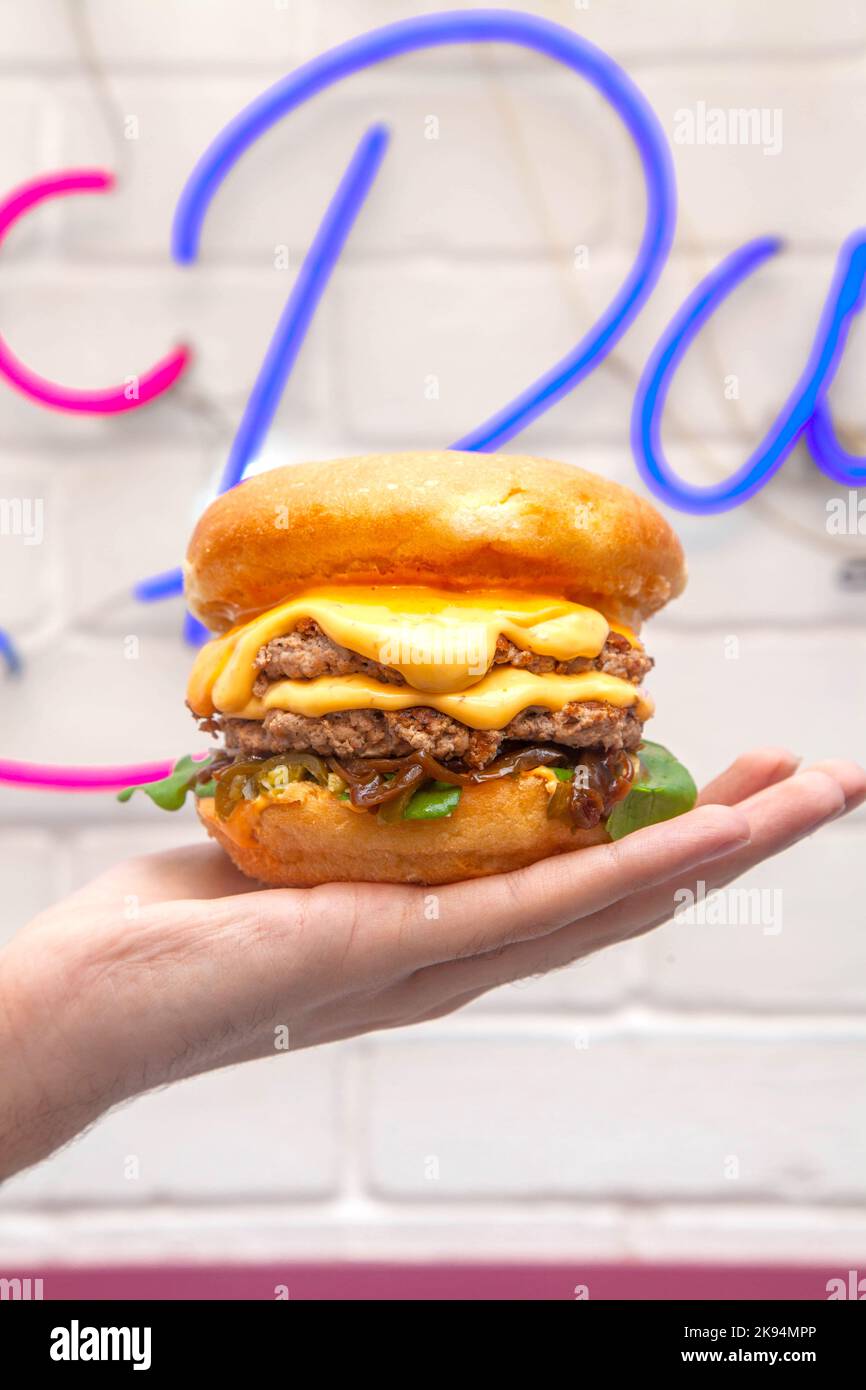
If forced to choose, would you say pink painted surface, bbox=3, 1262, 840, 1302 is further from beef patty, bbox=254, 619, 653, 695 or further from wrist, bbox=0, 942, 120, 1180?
beef patty, bbox=254, 619, 653, 695

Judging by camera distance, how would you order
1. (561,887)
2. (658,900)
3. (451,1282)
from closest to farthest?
(561,887), (658,900), (451,1282)

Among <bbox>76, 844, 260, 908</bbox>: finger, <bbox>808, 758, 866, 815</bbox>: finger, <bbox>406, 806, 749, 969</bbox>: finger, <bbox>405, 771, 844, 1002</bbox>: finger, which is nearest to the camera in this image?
<bbox>406, 806, 749, 969</bbox>: finger

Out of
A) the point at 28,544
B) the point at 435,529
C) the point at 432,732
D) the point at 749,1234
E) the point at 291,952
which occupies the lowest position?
the point at 749,1234

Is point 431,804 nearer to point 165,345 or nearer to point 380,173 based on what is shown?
point 165,345

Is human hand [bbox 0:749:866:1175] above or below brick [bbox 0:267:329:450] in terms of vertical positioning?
below

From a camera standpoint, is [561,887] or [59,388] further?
[59,388]

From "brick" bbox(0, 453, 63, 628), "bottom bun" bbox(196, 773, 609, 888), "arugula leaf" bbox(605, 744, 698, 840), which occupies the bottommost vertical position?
"bottom bun" bbox(196, 773, 609, 888)

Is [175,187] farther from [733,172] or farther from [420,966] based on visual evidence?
[420,966]

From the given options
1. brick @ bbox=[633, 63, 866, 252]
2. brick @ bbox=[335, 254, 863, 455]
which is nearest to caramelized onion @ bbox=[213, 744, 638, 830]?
brick @ bbox=[335, 254, 863, 455]

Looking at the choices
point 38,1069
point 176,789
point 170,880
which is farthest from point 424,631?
point 38,1069
